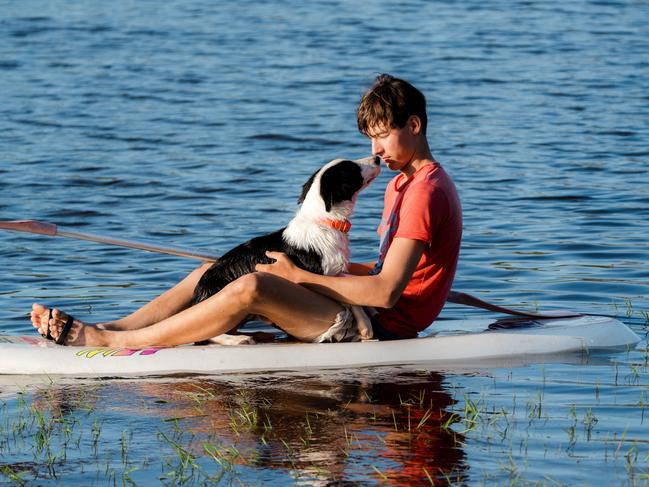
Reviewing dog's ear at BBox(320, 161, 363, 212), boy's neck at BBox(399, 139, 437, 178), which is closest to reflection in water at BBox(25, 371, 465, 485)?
dog's ear at BBox(320, 161, 363, 212)

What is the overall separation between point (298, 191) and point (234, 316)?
20.4 ft

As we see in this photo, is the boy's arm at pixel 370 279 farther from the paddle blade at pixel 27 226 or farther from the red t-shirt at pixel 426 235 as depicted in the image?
the paddle blade at pixel 27 226

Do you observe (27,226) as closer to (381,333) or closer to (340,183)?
(340,183)

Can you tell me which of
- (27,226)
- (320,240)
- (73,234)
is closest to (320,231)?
(320,240)

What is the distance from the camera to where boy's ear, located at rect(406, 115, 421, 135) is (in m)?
6.07

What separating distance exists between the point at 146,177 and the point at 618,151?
5207 mm

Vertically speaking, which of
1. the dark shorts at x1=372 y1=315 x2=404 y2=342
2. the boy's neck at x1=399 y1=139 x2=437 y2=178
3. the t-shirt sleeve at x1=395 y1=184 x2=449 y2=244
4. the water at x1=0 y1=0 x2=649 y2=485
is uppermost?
the boy's neck at x1=399 y1=139 x2=437 y2=178

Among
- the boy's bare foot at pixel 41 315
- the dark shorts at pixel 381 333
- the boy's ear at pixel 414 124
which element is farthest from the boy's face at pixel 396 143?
the boy's bare foot at pixel 41 315

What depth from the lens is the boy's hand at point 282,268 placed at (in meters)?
6.16

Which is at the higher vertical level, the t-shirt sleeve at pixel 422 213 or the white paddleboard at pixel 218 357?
the t-shirt sleeve at pixel 422 213

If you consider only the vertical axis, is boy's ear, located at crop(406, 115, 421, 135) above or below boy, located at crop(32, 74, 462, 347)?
above

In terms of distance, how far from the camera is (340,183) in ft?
20.2

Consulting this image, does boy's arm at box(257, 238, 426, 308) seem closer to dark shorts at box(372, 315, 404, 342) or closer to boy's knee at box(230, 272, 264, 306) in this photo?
boy's knee at box(230, 272, 264, 306)

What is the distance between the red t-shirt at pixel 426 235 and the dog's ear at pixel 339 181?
0.88 feet
